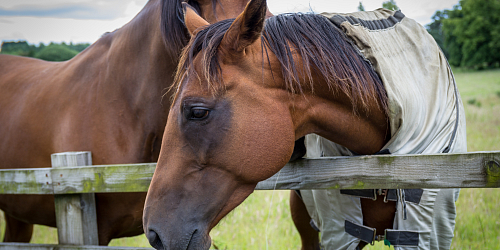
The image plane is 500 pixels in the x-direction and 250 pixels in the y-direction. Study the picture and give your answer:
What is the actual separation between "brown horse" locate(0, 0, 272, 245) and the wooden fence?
304 millimetres

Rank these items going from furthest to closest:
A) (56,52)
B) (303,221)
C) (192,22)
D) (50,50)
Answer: (50,50), (56,52), (303,221), (192,22)

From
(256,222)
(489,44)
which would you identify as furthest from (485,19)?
(256,222)

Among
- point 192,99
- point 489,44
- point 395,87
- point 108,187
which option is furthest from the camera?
point 489,44

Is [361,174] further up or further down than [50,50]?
further up

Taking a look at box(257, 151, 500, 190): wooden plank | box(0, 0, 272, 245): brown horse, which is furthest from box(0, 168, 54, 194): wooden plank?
box(257, 151, 500, 190): wooden plank

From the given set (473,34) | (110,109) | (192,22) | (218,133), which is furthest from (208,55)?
(473,34)

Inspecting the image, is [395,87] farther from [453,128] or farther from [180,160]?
[180,160]

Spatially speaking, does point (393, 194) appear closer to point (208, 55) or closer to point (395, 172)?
point (395, 172)

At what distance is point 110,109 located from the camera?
256 centimetres

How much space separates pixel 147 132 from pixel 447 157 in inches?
76.3

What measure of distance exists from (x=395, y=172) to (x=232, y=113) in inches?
32.0

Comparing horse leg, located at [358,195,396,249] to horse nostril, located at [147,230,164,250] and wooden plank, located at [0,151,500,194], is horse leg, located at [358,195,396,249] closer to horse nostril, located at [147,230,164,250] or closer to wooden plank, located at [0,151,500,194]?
wooden plank, located at [0,151,500,194]

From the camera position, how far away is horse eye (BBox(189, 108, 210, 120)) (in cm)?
135

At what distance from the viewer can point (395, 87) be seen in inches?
63.1
